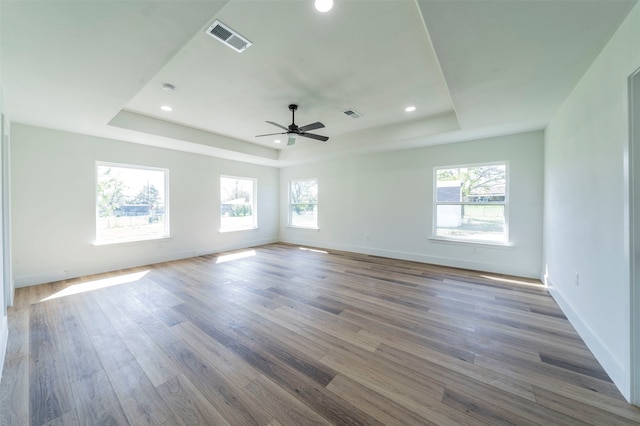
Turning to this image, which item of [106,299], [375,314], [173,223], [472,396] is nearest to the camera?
[472,396]

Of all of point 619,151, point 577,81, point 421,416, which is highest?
point 577,81

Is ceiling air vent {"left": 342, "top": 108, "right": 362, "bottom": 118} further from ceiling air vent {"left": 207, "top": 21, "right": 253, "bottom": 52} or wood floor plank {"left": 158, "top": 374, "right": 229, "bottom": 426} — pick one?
wood floor plank {"left": 158, "top": 374, "right": 229, "bottom": 426}

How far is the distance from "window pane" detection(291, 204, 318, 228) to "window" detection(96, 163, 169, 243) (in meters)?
3.48

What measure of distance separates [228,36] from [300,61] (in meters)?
0.76

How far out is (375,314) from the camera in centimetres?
287

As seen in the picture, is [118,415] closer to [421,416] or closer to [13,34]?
[421,416]

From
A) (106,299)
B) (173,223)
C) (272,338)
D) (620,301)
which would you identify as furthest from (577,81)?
(173,223)

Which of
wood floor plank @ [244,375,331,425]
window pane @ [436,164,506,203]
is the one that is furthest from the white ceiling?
wood floor plank @ [244,375,331,425]

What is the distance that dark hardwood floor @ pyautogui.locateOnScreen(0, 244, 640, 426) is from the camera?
155 centimetres

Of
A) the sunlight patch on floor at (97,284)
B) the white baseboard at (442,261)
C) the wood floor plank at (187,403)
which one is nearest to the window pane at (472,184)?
the white baseboard at (442,261)

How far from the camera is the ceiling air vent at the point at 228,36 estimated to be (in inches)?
81.9

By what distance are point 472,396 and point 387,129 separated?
4.35 m

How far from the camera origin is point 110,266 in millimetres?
4664

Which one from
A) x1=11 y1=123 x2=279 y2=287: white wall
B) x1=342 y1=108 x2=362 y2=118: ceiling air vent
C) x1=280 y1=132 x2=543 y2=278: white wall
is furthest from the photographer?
x1=280 y1=132 x2=543 y2=278: white wall
